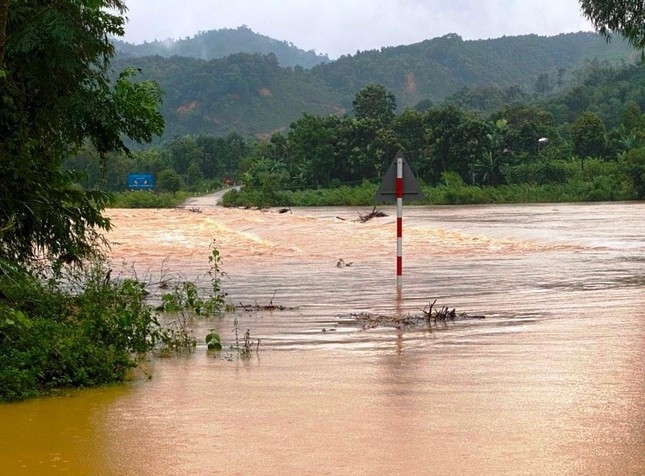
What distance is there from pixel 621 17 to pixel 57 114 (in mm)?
15191

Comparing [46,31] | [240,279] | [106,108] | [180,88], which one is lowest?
[240,279]

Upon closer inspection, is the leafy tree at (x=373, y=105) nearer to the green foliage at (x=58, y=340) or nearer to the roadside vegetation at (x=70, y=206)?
the roadside vegetation at (x=70, y=206)

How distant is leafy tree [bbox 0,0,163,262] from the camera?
10867mm

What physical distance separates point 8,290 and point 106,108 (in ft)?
10.2

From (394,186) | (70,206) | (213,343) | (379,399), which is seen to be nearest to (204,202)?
(394,186)

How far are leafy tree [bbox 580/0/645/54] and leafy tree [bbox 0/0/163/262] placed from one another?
13.6m

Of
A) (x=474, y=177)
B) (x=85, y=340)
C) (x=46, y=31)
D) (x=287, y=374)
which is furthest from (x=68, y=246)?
(x=474, y=177)

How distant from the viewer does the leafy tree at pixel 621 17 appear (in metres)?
22.6

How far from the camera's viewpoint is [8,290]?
968cm

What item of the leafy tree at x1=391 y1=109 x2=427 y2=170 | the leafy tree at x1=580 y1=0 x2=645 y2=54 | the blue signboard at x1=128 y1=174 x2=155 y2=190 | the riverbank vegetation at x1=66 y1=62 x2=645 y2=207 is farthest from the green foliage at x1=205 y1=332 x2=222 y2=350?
the blue signboard at x1=128 y1=174 x2=155 y2=190

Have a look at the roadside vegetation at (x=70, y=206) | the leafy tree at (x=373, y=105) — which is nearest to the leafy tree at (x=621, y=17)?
the roadside vegetation at (x=70, y=206)

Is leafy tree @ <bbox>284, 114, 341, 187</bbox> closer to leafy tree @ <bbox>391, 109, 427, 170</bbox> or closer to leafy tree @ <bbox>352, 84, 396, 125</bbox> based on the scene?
leafy tree @ <bbox>391, 109, 427, 170</bbox>

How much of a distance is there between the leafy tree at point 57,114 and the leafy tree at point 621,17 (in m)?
13.6

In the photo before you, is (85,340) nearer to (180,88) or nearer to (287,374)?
(287,374)
